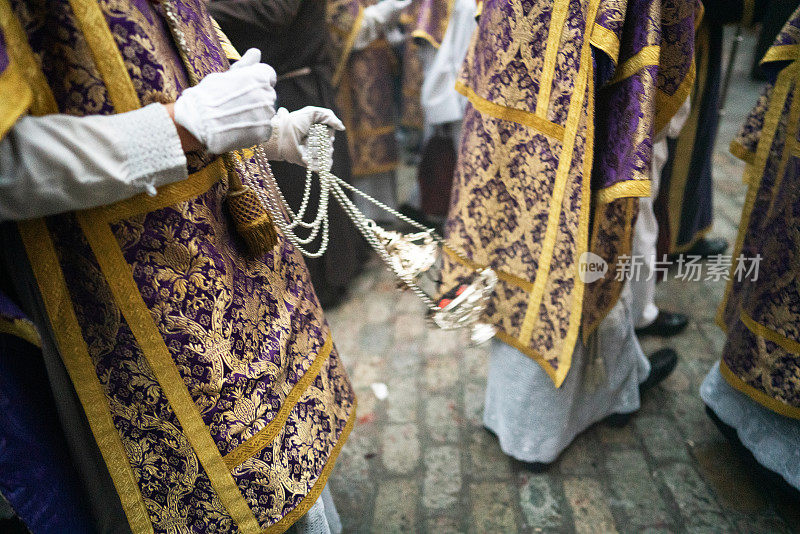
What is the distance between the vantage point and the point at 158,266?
43.0 inches

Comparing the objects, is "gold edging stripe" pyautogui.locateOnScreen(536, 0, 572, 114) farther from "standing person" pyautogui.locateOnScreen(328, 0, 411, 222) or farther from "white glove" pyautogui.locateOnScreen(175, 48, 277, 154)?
"standing person" pyautogui.locateOnScreen(328, 0, 411, 222)

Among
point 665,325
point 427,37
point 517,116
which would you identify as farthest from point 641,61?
point 427,37

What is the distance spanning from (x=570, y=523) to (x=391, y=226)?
276cm

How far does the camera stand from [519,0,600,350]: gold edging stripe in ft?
5.09

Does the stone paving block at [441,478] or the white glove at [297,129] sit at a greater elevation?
the white glove at [297,129]

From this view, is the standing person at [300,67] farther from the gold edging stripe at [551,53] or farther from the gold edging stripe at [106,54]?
the gold edging stripe at [106,54]

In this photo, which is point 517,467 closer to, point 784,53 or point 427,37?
point 784,53

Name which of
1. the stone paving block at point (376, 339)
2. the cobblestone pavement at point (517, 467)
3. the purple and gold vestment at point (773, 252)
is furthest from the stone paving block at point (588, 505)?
the stone paving block at point (376, 339)

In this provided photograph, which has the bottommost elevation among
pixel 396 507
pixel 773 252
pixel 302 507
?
pixel 396 507

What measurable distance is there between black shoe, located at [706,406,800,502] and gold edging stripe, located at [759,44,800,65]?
53.8 inches

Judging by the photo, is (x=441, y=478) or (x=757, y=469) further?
(x=441, y=478)

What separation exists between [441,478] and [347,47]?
277 centimetres

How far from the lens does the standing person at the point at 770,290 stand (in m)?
1.70

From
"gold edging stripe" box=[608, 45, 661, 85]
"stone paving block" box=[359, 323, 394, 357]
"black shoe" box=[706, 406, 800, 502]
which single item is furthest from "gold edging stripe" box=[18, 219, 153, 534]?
"black shoe" box=[706, 406, 800, 502]
